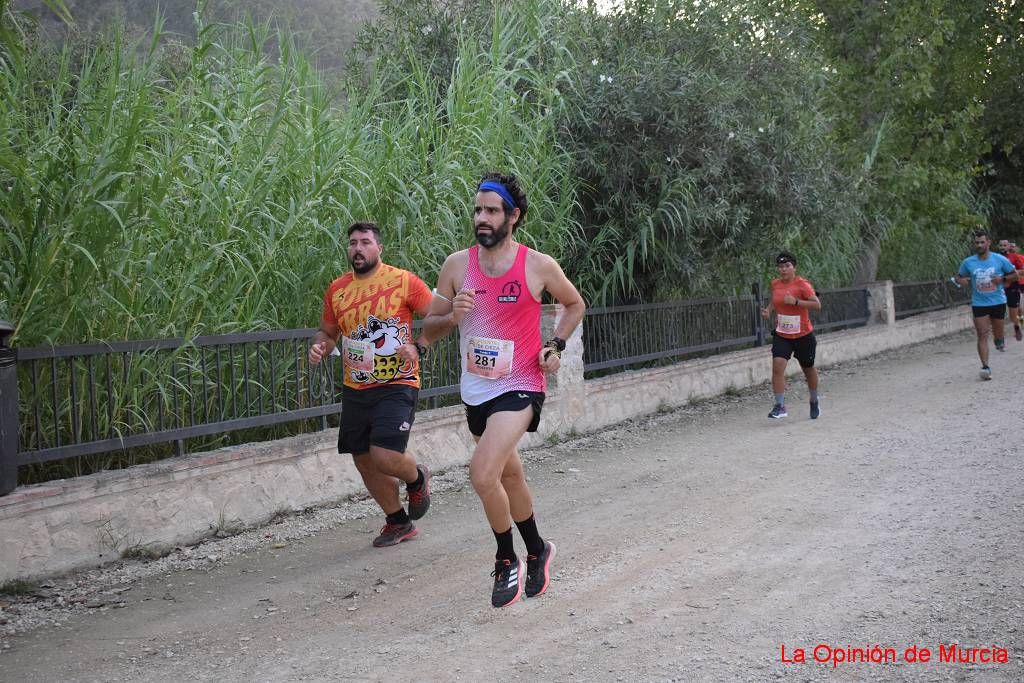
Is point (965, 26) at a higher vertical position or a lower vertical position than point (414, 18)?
higher

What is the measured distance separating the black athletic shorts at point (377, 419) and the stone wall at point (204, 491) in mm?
1032


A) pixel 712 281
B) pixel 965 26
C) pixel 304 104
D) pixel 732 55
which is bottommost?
pixel 712 281

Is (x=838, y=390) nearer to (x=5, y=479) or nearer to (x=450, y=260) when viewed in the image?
(x=450, y=260)

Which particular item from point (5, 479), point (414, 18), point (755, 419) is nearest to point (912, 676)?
point (5, 479)

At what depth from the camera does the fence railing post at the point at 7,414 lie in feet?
18.6

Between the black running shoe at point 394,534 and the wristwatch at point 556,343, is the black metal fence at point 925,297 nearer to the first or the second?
the black running shoe at point 394,534

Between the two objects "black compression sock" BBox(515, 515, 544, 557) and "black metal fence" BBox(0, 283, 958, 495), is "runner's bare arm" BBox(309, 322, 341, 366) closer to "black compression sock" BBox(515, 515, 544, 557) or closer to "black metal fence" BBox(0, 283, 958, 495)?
"black metal fence" BBox(0, 283, 958, 495)

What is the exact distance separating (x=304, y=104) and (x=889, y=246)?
18815 mm

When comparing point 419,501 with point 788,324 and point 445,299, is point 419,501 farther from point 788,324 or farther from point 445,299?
point 788,324

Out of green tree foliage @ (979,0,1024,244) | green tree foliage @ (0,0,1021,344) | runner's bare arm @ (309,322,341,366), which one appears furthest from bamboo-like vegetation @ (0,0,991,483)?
green tree foliage @ (979,0,1024,244)

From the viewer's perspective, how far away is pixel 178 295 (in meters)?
6.77

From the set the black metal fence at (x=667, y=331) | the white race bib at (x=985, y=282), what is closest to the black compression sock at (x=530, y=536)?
the black metal fence at (x=667, y=331)

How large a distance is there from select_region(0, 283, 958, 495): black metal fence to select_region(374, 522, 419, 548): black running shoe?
4.51 ft

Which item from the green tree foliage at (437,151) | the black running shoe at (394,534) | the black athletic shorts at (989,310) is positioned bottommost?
the black running shoe at (394,534)
